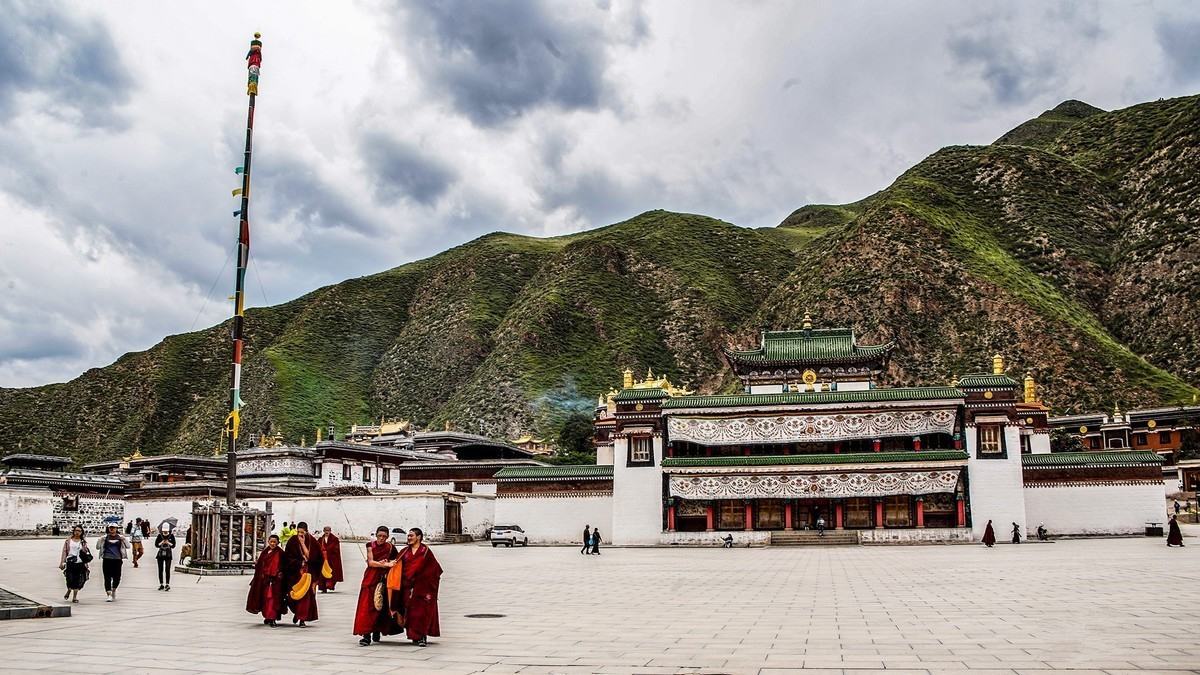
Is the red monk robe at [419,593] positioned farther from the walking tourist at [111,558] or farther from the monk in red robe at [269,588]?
the walking tourist at [111,558]

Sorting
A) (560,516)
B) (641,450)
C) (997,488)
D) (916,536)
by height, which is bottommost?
(916,536)

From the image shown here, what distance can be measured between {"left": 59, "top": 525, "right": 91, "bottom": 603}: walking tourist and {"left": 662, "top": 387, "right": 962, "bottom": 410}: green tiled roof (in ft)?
100

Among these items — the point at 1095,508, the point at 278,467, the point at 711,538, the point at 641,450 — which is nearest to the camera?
the point at 711,538

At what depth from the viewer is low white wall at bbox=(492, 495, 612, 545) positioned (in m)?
47.1

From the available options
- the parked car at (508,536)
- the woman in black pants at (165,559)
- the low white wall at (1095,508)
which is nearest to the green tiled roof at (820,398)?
the low white wall at (1095,508)

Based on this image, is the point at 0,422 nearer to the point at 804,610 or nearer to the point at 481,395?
the point at 481,395

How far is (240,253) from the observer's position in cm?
2595

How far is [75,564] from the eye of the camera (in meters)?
16.3

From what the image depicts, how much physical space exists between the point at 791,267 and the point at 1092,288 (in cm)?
4193

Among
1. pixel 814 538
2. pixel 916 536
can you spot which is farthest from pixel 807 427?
pixel 916 536

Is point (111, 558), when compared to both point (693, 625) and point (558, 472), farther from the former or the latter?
point (558, 472)

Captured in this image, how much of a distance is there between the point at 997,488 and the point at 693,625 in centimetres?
3269

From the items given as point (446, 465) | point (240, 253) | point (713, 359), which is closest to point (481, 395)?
point (713, 359)

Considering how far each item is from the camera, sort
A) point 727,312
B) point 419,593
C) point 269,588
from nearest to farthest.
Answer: point 419,593
point 269,588
point 727,312
